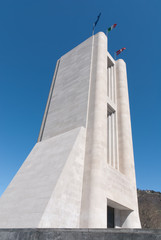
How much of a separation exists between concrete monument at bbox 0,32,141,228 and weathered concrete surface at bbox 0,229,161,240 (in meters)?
4.18

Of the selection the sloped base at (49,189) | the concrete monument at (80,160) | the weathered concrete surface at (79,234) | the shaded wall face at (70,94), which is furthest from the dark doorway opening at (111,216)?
the weathered concrete surface at (79,234)

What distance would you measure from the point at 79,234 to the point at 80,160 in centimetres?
854

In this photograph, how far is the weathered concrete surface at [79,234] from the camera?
130 inches

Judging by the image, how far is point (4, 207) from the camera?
11164 millimetres

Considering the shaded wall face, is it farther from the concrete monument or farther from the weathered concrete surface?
the weathered concrete surface

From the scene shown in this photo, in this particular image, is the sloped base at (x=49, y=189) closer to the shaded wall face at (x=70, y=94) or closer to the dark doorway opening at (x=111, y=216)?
the shaded wall face at (x=70, y=94)

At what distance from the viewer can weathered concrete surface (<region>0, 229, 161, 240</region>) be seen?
3.30 meters

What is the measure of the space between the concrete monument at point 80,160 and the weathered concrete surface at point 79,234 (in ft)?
13.7

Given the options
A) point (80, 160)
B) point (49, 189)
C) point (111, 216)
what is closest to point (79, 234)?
point (49, 189)

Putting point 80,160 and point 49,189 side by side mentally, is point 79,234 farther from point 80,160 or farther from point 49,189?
point 80,160

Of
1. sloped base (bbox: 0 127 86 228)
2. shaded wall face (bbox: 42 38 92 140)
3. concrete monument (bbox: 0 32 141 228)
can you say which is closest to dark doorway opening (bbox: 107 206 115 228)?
concrete monument (bbox: 0 32 141 228)

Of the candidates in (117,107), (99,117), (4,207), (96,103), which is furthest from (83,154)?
(117,107)

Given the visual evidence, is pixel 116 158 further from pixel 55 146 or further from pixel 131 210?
pixel 55 146

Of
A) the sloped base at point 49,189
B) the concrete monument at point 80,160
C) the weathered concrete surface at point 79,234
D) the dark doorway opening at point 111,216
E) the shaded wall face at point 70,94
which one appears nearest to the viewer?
the weathered concrete surface at point 79,234
